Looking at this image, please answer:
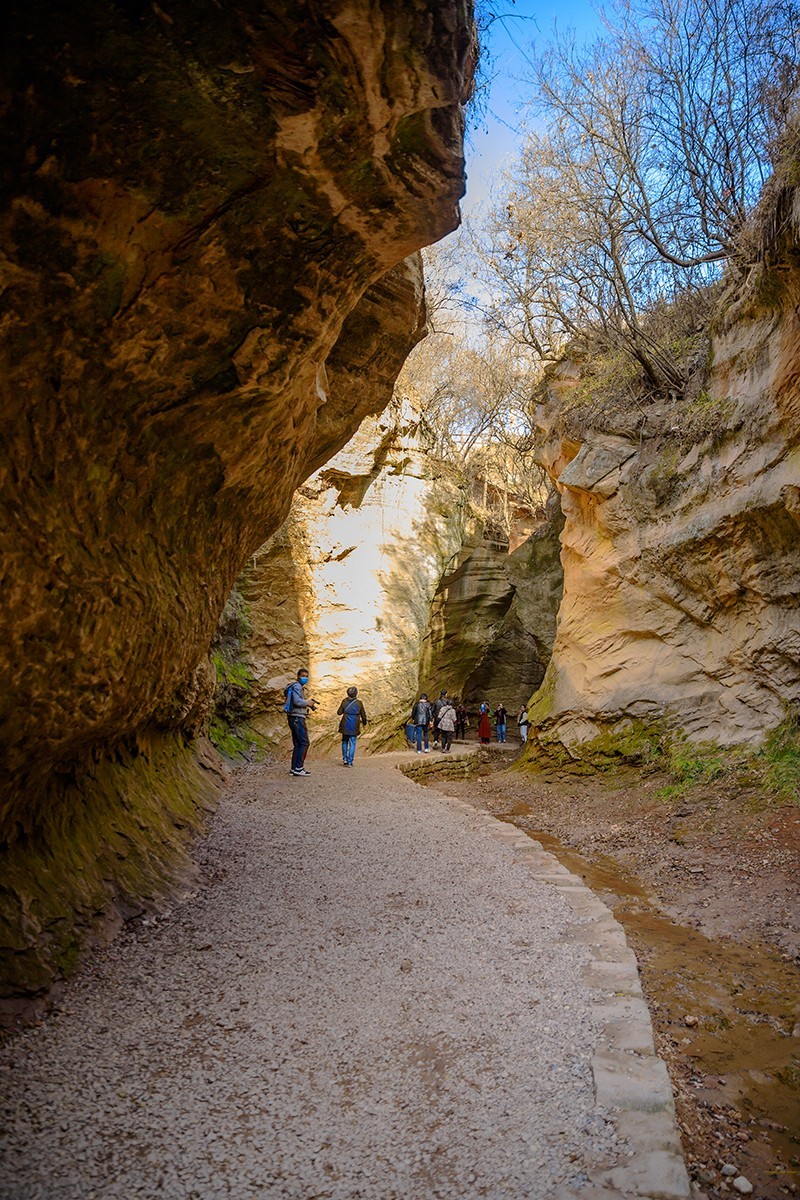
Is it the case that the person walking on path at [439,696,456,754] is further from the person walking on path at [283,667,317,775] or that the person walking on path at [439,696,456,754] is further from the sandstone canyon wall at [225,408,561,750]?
the person walking on path at [283,667,317,775]

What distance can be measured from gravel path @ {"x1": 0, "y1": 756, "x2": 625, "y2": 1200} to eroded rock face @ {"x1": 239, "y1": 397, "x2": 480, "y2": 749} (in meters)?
10.9

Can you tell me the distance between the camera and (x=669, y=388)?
13.8 m

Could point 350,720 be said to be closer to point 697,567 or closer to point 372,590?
point 372,590

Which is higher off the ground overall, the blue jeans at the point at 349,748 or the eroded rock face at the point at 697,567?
the eroded rock face at the point at 697,567

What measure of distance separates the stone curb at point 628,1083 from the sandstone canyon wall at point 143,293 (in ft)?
9.67

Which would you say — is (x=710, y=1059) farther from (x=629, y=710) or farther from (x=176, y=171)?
(x=629, y=710)

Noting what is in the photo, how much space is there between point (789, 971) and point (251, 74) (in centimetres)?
682

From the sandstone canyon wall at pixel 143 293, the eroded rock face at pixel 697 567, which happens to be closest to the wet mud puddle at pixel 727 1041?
the sandstone canyon wall at pixel 143 293

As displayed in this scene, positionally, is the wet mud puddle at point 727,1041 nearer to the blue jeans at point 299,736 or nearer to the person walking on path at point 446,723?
the blue jeans at point 299,736

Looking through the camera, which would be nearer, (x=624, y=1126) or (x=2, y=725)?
(x=624, y=1126)

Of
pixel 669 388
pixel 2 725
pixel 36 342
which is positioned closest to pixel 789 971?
pixel 2 725

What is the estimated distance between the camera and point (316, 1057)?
3.49 m

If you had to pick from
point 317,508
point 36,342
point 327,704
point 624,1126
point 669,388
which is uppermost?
point 669,388

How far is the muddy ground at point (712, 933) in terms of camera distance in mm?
3490
